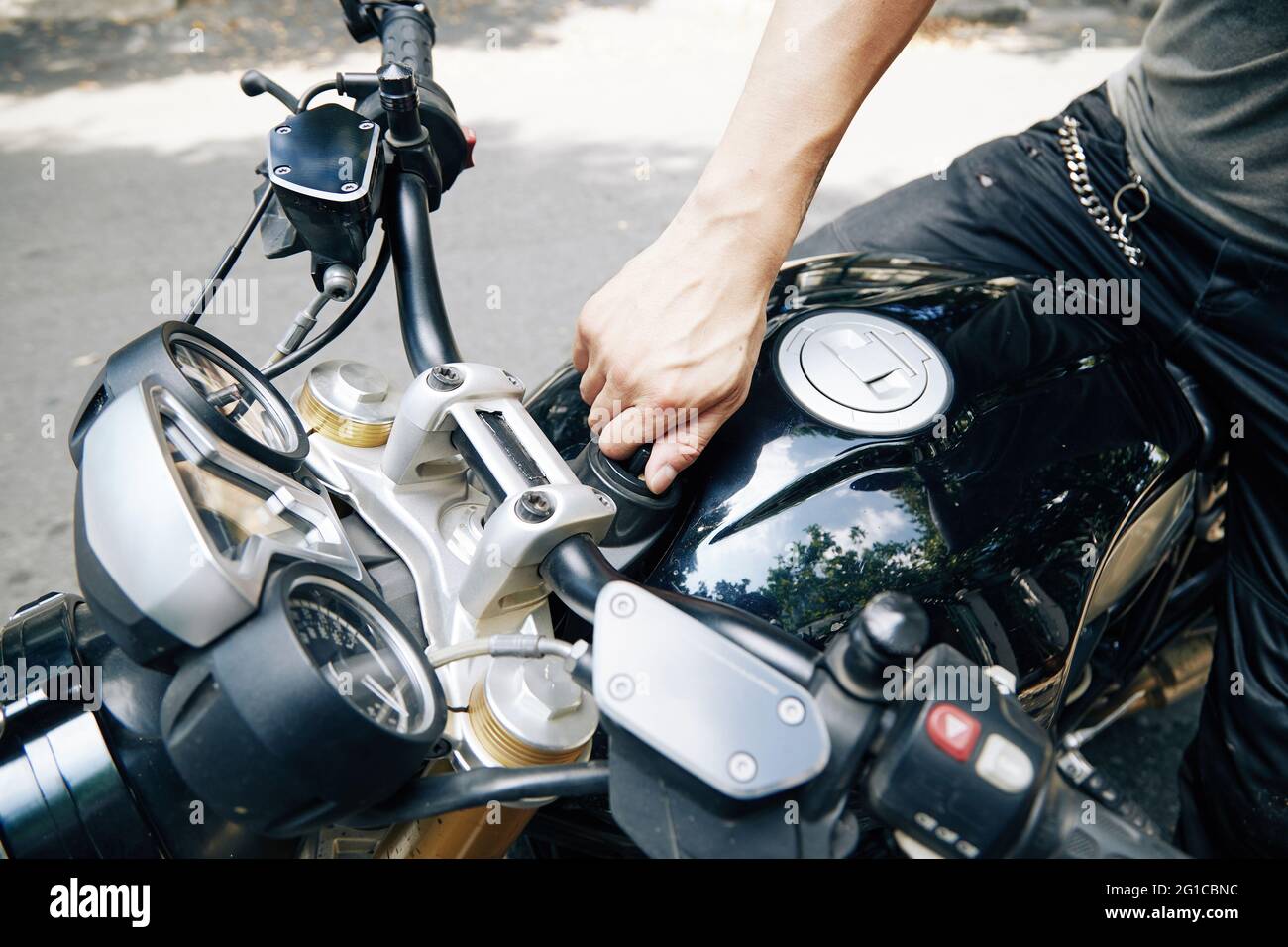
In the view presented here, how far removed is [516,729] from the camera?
867 mm

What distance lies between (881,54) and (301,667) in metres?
0.94

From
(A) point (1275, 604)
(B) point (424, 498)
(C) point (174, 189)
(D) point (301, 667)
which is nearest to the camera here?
(D) point (301, 667)

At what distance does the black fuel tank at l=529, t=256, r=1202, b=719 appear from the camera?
3.42 ft

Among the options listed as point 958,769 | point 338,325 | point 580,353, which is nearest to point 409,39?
point 338,325

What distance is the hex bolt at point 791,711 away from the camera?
70cm

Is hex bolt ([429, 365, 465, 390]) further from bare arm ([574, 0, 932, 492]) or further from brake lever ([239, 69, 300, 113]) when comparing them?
brake lever ([239, 69, 300, 113])

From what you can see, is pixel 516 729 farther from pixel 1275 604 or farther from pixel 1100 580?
pixel 1275 604

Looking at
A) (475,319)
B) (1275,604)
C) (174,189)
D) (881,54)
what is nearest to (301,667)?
(881,54)

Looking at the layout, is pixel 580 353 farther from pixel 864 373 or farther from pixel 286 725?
Answer: pixel 286 725

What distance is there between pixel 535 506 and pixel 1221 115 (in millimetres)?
1116

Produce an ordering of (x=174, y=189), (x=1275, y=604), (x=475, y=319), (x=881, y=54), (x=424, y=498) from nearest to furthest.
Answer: (x=424, y=498) → (x=881, y=54) → (x=1275, y=604) → (x=475, y=319) → (x=174, y=189)

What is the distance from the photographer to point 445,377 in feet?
3.33

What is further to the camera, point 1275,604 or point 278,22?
point 278,22

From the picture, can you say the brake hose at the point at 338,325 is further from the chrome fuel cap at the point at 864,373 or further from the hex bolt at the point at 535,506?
the chrome fuel cap at the point at 864,373
